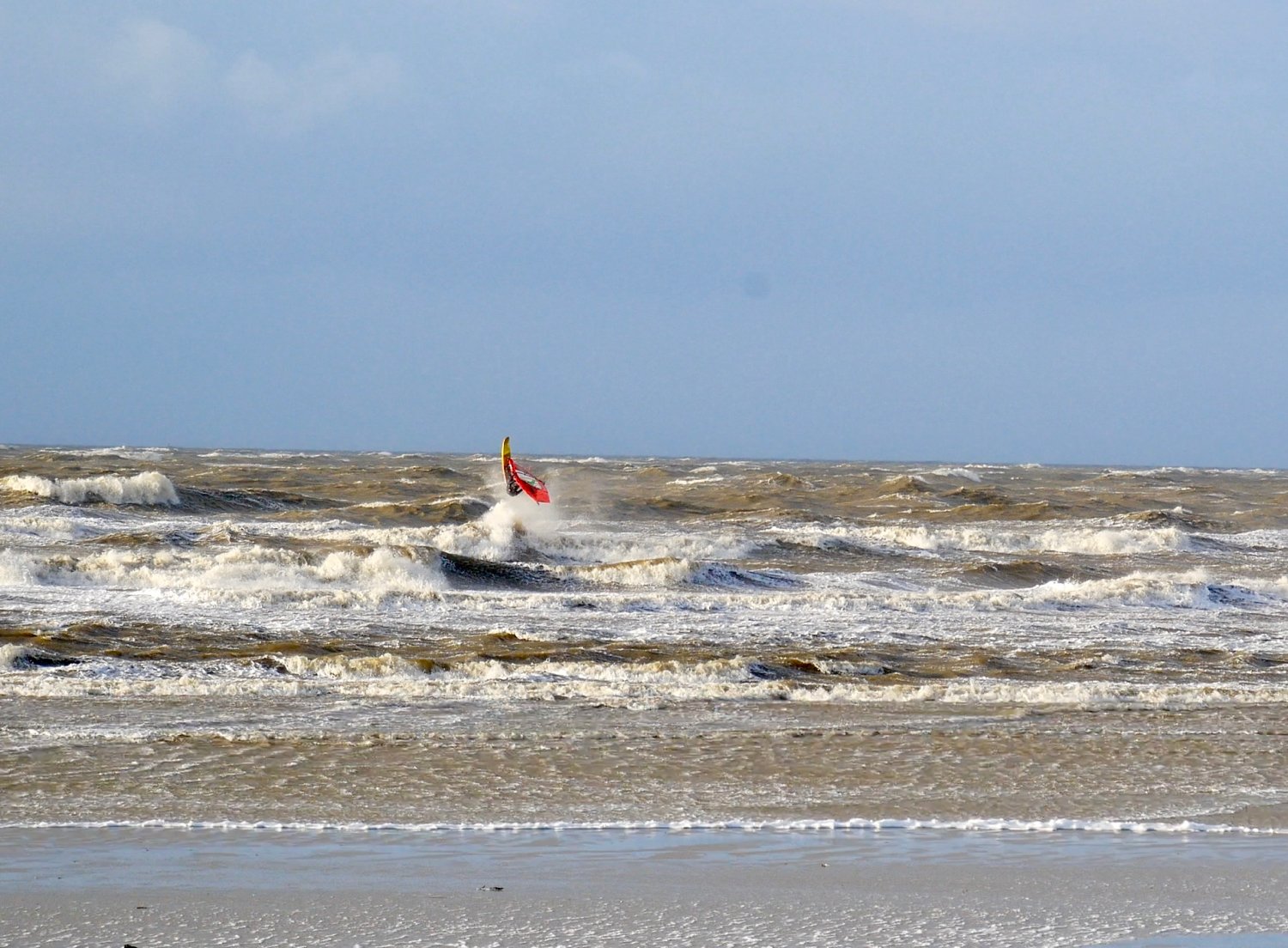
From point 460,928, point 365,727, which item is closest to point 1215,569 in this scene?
point 365,727

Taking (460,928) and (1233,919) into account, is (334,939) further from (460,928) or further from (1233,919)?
(1233,919)

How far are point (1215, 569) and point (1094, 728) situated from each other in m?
21.1

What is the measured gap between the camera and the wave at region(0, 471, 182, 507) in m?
40.1

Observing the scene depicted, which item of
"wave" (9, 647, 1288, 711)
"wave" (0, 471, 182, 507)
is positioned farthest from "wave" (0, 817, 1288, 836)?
"wave" (0, 471, 182, 507)

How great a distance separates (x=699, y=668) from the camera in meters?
13.7

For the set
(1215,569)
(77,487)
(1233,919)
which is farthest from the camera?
(77,487)

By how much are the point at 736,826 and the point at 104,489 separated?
37.0m

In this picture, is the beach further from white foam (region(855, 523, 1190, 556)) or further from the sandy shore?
A: white foam (region(855, 523, 1190, 556))

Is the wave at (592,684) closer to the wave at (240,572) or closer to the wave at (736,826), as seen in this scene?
the wave at (736,826)

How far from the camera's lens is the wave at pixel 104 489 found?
40.1 m

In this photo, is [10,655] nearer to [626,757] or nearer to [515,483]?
[626,757]

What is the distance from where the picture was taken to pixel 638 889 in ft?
21.4

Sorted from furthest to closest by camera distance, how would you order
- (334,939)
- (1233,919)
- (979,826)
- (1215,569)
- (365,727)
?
(1215,569), (365,727), (979,826), (1233,919), (334,939)

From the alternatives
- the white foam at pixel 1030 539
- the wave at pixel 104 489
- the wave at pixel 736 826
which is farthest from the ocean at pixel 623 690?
the wave at pixel 104 489
